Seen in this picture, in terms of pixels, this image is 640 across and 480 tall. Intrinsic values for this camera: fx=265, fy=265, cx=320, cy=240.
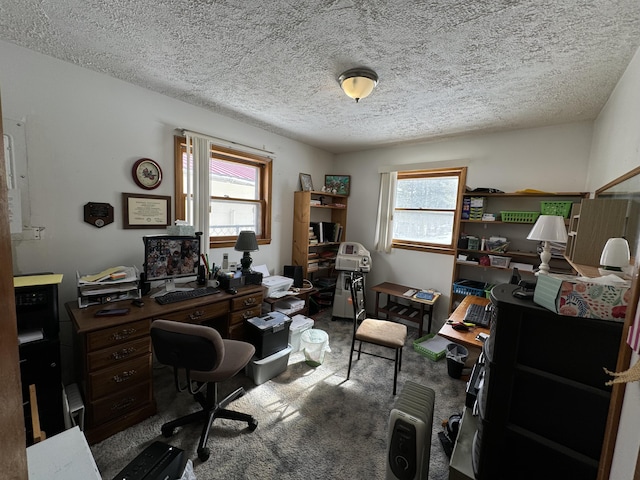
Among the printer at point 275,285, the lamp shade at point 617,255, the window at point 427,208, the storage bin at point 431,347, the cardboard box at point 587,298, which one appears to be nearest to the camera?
the cardboard box at point 587,298

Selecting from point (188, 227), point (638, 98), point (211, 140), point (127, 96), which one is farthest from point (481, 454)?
point (127, 96)

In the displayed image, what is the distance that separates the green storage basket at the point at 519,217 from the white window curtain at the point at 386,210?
1.32 meters

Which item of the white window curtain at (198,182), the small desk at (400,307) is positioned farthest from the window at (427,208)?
the white window curtain at (198,182)

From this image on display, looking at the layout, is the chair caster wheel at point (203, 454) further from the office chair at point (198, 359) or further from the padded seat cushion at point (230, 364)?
the padded seat cushion at point (230, 364)

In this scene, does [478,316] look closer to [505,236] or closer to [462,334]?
[462,334]

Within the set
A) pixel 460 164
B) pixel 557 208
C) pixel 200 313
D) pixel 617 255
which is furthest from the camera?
pixel 460 164

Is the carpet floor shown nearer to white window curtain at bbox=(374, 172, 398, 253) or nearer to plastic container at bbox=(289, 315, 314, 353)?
plastic container at bbox=(289, 315, 314, 353)

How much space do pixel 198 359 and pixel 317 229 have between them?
2.58 meters

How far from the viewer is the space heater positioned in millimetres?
1259

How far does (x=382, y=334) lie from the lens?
234cm

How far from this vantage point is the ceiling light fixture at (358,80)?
1.78 m

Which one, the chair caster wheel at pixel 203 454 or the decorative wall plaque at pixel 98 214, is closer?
the chair caster wheel at pixel 203 454

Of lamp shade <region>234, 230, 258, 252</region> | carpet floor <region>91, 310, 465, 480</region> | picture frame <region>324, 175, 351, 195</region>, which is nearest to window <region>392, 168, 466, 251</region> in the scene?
picture frame <region>324, 175, 351, 195</region>

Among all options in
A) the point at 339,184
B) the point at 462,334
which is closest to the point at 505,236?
the point at 462,334
